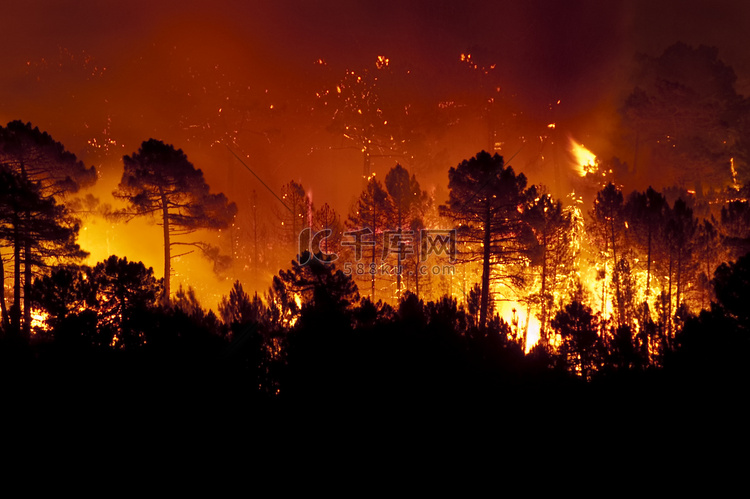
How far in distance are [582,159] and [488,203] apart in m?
27.6

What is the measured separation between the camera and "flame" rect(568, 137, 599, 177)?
37.3m

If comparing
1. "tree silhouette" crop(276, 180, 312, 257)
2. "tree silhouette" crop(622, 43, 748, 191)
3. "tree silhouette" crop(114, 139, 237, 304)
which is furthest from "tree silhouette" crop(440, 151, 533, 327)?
"tree silhouette" crop(622, 43, 748, 191)

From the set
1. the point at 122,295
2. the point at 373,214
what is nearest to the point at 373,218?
the point at 373,214

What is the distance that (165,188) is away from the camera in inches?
725

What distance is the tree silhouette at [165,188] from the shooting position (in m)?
17.7

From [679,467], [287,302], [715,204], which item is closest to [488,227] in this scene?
[287,302]

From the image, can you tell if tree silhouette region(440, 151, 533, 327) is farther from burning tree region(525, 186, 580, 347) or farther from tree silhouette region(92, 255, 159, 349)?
tree silhouette region(92, 255, 159, 349)

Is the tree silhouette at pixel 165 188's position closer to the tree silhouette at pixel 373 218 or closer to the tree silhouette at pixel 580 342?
the tree silhouette at pixel 373 218

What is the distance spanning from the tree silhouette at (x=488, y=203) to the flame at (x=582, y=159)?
80.7 ft

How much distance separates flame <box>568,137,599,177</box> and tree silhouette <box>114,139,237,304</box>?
31.6m

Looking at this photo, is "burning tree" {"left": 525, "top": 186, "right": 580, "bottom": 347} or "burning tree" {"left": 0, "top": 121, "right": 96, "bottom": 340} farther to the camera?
"burning tree" {"left": 525, "top": 186, "right": 580, "bottom": 347}

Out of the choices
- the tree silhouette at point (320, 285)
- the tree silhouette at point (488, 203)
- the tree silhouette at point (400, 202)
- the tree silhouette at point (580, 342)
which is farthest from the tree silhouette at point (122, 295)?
the tree silhouette at point (400, 202)

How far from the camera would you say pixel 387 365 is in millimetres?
7570

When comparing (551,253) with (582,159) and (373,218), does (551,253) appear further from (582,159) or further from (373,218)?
(582,159)
